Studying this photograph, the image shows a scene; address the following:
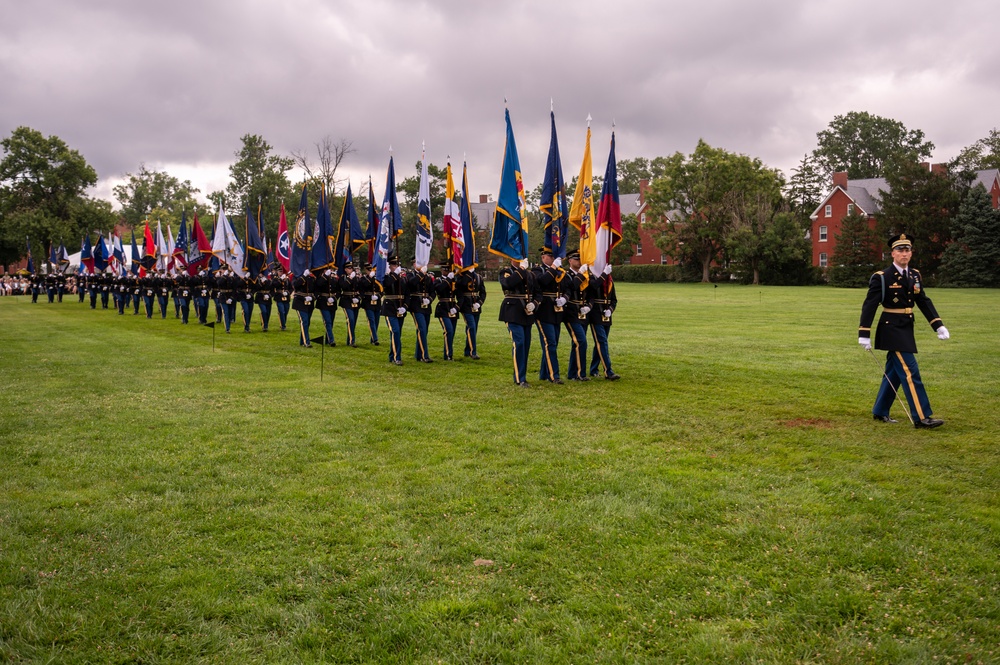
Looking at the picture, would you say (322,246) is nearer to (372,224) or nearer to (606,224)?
(372,224)

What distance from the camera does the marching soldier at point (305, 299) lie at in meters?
18.3

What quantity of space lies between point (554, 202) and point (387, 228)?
4.85 meters

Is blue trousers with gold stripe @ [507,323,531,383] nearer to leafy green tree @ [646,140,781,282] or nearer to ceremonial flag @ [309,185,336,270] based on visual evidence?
ceremonial flag @ [309,185,336,270]

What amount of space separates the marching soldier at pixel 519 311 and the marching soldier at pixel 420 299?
3.64m

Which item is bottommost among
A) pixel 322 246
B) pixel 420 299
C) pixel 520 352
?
pixel 520 352

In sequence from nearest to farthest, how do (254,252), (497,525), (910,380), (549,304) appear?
(497,525)
(910,380)
(549,304)
(254,252)

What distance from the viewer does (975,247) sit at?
55.2 metres

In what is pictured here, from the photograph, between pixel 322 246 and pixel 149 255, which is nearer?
pixel 322 246

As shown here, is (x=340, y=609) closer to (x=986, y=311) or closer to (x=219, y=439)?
(x=219, y=439)

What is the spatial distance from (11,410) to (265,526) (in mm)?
6633

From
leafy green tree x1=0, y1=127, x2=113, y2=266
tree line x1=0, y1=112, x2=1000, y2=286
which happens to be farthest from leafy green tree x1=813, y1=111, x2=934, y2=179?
leafy green tree x1=0, y1=127, x2=113, y2=266

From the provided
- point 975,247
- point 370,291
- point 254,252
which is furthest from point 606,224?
point 975,247

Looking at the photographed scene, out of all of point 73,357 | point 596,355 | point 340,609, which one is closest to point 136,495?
point 340,609

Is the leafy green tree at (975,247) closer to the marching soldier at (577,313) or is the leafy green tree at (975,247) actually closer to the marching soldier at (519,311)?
the marching soldier at (577,313)
